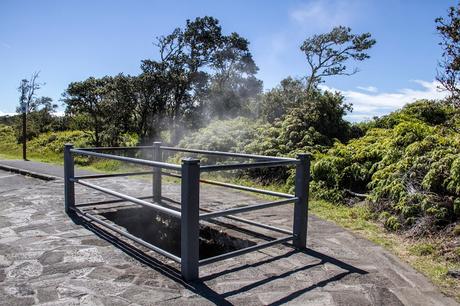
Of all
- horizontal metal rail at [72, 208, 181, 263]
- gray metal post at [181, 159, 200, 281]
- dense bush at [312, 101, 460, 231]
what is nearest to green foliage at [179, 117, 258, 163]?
dense bush at [312, 101, 460, 231]

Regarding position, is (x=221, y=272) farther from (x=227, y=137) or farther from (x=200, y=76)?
(x=200, y=76)

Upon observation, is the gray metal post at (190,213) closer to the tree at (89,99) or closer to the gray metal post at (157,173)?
the gray metal post at (157,173)

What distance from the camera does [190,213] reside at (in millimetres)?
2881

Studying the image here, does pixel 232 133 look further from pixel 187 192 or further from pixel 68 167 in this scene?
pixel 187 192

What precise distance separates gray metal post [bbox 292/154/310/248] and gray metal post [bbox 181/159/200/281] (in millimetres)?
1178

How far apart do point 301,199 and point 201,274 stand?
1231 mm

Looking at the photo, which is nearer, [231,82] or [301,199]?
[301,199]

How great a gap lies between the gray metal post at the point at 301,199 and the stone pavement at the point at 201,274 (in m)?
0.15

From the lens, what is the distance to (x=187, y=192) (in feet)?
9.37

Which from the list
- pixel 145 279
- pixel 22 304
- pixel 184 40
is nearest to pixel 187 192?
pixel 145 279

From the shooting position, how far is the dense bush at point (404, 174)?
4676 mm

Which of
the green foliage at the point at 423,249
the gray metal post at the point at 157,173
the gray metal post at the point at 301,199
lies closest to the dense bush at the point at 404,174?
the green foliage at the point at 423,249

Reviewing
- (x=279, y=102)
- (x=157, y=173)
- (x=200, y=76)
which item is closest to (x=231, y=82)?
(x=200, y=76)

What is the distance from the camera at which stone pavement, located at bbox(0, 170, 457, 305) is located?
272 centimetres
